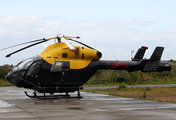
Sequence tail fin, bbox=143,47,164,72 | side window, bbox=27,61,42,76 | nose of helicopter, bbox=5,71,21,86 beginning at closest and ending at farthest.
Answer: nose of helicopter, bbox=5,71,21,86, side window, bbox=27,61,42,76, tail fin, bbox=143,47,164,72

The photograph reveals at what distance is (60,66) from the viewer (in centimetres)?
1538

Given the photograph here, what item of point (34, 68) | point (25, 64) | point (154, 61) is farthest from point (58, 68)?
point (154, 61)

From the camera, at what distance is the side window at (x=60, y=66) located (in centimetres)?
1529

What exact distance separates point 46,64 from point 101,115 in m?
6.73

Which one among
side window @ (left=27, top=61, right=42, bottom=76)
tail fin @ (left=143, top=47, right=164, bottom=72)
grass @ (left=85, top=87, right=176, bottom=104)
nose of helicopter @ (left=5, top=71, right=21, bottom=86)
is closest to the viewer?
nose of helicopter @ (left=5, top=71, right=21, bottom=86)

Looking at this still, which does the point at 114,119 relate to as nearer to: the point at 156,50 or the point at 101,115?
the point at 101,115

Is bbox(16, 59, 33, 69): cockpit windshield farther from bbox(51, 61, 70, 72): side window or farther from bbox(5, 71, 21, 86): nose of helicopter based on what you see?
bbox(51, 61, 70, 72): side window

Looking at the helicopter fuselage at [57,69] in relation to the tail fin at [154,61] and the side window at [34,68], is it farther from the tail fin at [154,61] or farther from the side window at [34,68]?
the tail fin at [154,61]

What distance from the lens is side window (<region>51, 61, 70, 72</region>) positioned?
15.3 m

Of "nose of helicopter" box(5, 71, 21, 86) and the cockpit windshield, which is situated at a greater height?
the cockpit windshield

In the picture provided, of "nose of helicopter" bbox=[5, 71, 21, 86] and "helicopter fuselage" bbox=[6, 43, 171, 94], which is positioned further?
"helicopter fuselage" bbox=[6, 43, 171, 94]

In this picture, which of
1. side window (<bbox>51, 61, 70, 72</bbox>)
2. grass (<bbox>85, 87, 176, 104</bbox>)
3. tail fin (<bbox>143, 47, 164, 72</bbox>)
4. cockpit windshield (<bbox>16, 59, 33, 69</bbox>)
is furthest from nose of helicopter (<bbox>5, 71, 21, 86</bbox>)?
tail fin (<bbox>143, 47, 164, 72</bbox>)

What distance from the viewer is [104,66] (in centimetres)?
1681

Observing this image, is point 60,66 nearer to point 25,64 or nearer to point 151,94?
point 25,64
